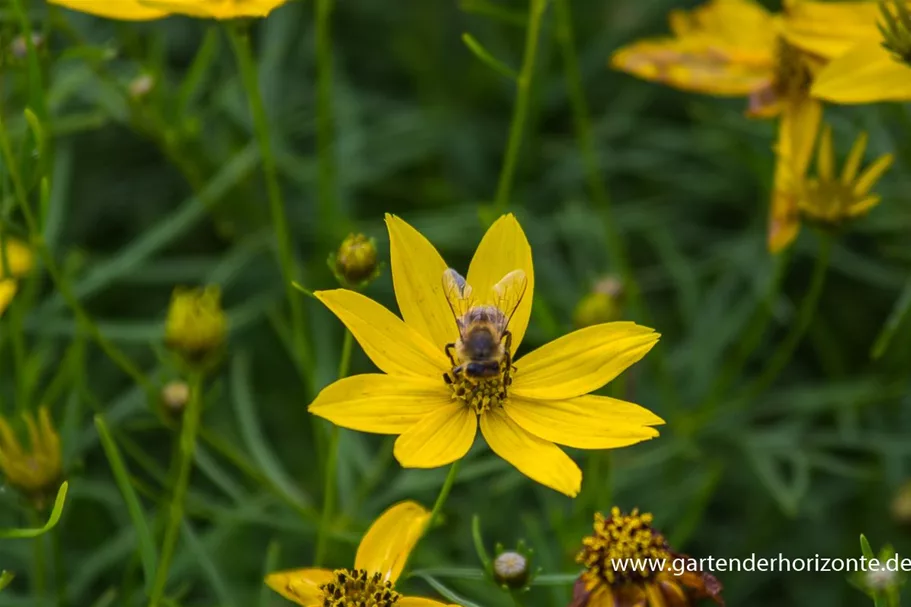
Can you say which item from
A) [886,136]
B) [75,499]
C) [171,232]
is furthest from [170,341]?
[886,136]

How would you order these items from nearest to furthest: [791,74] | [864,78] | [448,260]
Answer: [864,78]
[791,74]
[448,260]

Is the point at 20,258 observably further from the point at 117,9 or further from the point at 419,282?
the point at 419,282

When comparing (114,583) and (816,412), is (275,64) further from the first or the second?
(816,412)

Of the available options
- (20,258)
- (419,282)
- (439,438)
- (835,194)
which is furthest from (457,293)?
(20,258)

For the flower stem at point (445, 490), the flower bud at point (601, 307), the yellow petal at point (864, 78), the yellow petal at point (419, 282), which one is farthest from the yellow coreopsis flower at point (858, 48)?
the flower stem at point (445, 490)

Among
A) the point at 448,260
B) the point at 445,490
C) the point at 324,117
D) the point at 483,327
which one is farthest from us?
the point at 448,260

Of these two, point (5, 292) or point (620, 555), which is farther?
point (5, 292)
